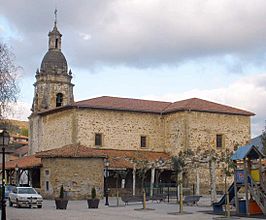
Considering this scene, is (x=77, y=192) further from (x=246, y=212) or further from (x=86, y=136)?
(x=246, y=212)

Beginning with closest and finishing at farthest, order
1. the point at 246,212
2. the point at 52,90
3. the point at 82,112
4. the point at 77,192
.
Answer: the point at 246,212, the point at 77,192, the point at 82,112, the point at 52,90

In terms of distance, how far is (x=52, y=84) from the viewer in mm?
51469

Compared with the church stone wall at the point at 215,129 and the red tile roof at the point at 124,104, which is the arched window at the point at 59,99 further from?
the church stone wall at the point at 215,129

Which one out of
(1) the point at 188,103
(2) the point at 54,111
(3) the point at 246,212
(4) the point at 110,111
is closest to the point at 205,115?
(1) the point at 188,103

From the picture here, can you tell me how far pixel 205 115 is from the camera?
156 ft

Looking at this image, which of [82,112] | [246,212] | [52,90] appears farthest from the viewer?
[52,90]

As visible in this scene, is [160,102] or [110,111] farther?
[160,102]

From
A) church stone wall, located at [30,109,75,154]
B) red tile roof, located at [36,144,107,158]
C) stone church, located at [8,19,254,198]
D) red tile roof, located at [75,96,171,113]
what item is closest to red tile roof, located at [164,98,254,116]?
stone church, located at [8,19,254,198]

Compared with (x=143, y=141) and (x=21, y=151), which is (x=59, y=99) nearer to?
(x=143, y=141)

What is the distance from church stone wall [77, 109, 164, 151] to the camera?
148 ft

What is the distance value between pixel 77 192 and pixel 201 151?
13.7 metres

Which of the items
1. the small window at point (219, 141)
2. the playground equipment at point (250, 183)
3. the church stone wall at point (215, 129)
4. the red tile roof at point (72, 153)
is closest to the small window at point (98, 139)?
the red tile roof at point (72, 153)

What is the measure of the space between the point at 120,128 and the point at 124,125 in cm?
→ 50

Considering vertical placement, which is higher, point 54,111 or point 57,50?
point 57,50
